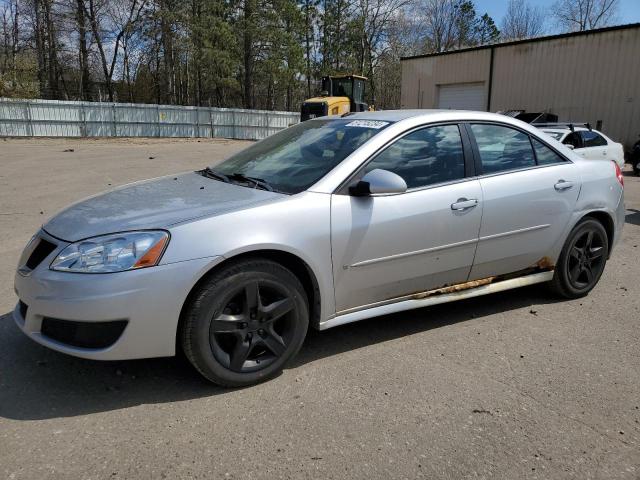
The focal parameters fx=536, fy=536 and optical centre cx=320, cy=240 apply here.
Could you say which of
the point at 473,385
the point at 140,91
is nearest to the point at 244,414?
the point at 473,385

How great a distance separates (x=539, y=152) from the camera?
14.2 ft

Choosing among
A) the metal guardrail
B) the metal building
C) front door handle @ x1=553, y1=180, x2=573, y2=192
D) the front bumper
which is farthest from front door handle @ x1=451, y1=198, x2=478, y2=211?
the metal guardrail

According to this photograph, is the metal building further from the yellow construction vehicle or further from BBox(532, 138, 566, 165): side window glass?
BBox(532, 138, 566, 165): side window glass

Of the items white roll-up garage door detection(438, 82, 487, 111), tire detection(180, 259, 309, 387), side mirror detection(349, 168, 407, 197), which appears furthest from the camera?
white roll-up garage door detection(438, 82, 487, 111)

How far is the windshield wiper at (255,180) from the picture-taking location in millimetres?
3418

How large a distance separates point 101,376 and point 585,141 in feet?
37.8

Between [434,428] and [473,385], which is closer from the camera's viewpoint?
[434,428]

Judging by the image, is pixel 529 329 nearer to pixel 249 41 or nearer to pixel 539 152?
pixel 539 152

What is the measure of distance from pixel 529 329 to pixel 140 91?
48.0m

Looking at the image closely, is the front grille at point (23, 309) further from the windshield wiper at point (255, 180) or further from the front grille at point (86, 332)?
the windshield wiper at point (255, 180)

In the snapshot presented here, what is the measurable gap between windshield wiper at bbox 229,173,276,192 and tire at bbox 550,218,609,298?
258cm

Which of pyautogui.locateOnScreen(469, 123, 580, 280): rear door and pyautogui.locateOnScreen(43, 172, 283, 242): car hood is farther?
pyautogui.locateOnScreen(469, 123, 580, 280): rear door

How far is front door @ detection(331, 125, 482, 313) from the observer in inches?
131

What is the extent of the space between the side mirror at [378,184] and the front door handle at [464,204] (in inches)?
20.7
